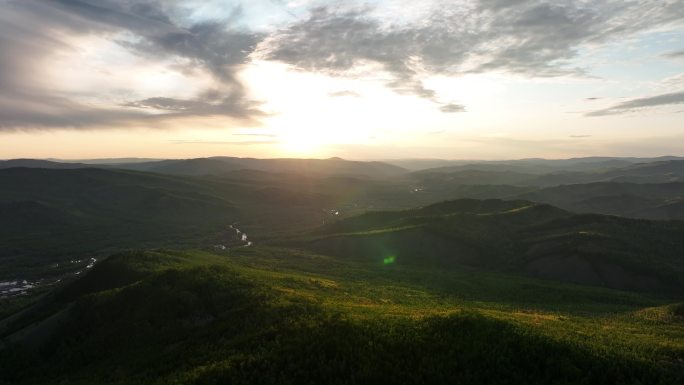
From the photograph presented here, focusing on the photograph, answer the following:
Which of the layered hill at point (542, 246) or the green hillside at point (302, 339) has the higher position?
the green hillside at point (302, 339)

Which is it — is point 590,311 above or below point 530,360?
below

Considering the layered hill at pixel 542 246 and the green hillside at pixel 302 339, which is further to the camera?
the layered hill at pixel 542 246

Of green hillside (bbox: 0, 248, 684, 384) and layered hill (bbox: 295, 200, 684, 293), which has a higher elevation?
green hillside (bbox: 0, 248, 684, 384)

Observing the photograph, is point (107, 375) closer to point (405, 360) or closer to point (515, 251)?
point (405, 360)

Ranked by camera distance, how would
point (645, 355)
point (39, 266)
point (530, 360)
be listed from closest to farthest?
point (530, 360)
point (645, 355)
point (39, 266)

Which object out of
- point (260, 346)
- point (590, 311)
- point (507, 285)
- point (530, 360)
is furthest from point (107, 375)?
point (507, 285)

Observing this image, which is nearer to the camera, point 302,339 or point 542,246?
point 302,339

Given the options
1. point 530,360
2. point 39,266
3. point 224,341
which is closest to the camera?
point 530,360

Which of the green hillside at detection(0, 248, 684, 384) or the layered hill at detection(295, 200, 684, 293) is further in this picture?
the layered hill at detection(295, 200, 684, 293)

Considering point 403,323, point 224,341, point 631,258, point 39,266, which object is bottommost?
point 39,266

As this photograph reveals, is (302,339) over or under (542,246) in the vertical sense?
over

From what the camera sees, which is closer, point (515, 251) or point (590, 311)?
point (590, 311)
